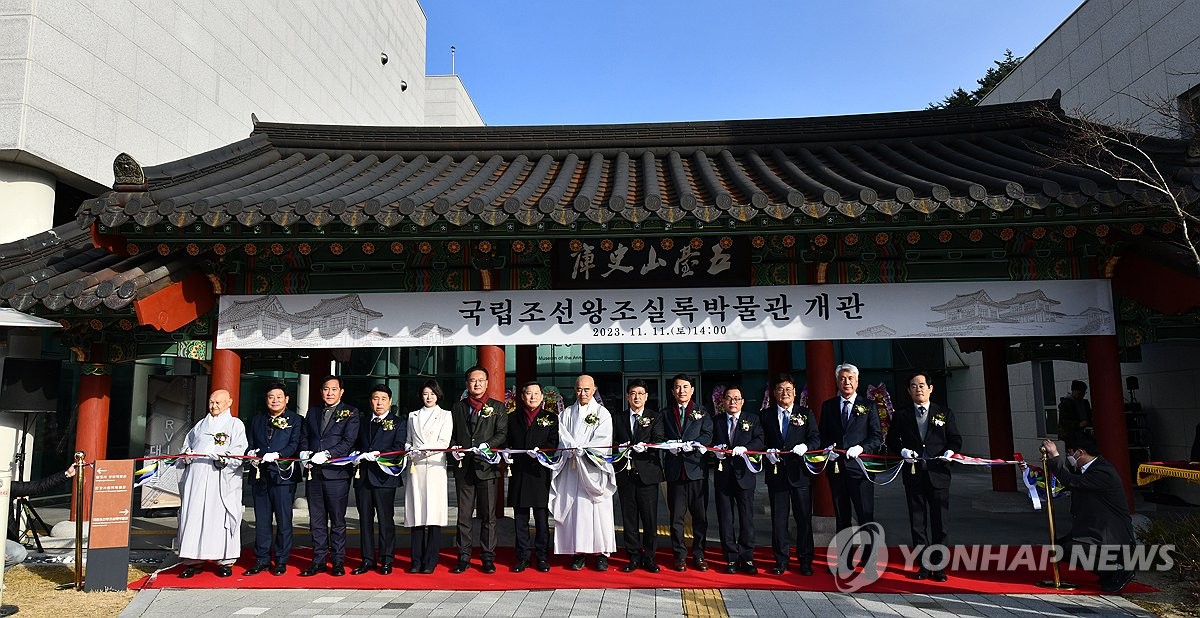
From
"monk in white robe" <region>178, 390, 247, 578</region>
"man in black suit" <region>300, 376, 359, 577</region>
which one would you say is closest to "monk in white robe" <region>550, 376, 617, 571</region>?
"man in black suit" <region>300, 376, 359, 577</region>

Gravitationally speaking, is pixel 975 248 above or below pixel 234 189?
below

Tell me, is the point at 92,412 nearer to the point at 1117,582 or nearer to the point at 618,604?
the point at 618,604

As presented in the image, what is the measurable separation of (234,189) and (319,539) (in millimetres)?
3615

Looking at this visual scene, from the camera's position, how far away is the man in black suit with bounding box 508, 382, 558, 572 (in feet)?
21.8

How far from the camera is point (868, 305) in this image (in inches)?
280

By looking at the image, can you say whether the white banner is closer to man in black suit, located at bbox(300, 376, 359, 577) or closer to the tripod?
man in black suit, located at bbox(300, 376, 359, 577)

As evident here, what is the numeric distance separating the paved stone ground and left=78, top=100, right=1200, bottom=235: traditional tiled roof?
121 inches

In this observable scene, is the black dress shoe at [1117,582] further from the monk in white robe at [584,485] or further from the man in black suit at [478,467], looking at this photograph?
the man in black suit at [478,467]

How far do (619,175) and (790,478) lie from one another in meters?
3.65

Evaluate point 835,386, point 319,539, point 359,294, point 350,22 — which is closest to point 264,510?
point 319,539

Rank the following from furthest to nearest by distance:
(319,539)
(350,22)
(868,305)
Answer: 1. (350,22)
2. (868,305)
3. (319,539)

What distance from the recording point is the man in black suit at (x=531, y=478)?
6633mm

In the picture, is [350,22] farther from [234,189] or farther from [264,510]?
[264,510]

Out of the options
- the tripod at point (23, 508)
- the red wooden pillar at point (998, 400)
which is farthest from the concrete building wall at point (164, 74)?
the red wooden pillar at point (998, 400)
